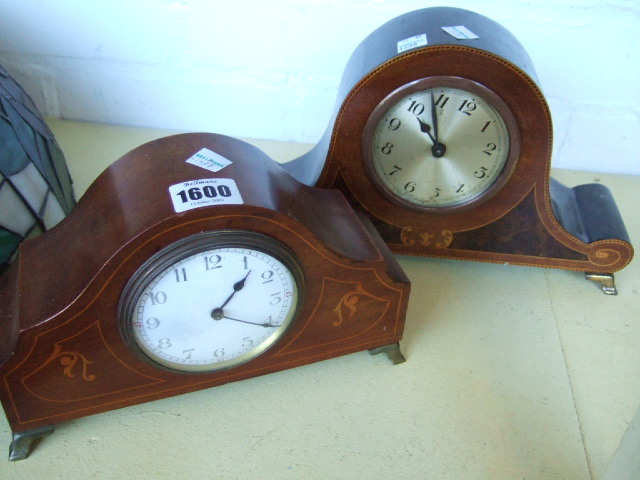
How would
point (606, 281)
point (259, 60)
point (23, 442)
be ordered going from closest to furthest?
point (23, 442) < point (606, 281) < point (259, 60)

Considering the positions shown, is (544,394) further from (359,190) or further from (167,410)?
(167,410)

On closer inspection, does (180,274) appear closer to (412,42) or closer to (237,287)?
(237,287)

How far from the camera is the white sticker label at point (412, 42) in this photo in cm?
139

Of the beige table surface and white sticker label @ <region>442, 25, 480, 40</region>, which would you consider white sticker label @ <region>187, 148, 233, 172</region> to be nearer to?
the beige table surface

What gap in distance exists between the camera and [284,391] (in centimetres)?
137

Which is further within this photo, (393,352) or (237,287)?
(393,352)

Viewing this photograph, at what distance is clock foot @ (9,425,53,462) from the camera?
121 centimetres

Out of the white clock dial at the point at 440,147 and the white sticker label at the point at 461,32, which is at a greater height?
the white sticker label at the point at 461,32

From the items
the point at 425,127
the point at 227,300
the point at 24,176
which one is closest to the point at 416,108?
the point at 425,127

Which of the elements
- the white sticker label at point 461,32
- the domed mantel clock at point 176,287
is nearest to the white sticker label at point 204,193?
the domed mantel clock at point 176,287

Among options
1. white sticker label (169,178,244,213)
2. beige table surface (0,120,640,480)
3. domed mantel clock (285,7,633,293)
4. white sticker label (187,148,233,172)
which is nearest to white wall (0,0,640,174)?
domed mantel clock (285,7,633,293)

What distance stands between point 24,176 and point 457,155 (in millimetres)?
922

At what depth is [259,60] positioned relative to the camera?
1.95 meters

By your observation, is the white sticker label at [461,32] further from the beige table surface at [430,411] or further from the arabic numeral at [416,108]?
the beige table surface at [430,411]
